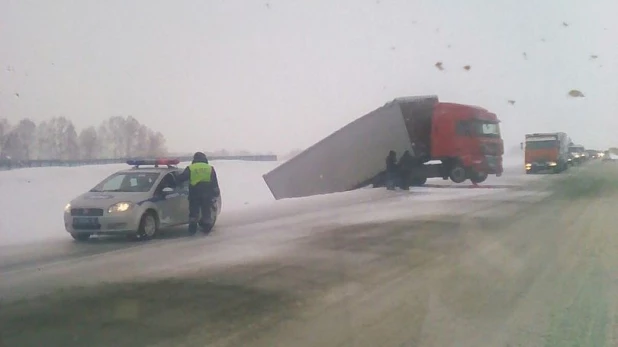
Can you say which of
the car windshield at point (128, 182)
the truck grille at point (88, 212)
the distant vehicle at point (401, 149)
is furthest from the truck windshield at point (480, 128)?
the truck grille at point (88, 212)

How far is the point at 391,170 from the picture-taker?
27422 millimetres

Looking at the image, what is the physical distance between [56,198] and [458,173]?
1773cm

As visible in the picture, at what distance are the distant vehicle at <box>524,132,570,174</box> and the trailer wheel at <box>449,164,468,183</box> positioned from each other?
17265 millimetres

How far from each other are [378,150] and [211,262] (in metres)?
18.3

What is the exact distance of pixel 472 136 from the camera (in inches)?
1137

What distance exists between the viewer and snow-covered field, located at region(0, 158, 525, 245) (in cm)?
1505

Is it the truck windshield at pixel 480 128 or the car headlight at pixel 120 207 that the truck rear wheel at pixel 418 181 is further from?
the car headlight at pixel 120 207

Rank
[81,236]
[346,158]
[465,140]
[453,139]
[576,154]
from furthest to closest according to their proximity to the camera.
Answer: [576,154] < [465,140] < [453,139] < [346,158] < [81,236]

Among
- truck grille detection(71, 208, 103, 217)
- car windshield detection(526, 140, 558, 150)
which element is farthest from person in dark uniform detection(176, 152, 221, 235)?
car windshield detection(526, 140, 558, 150)

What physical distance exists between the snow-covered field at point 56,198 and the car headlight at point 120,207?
212 cm

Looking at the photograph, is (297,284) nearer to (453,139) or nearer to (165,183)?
(165,183)

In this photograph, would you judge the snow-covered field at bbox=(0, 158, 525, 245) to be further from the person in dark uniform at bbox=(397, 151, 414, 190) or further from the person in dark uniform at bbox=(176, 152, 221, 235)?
the person in dark uniform at bbox=(176, 152, 221, 235)

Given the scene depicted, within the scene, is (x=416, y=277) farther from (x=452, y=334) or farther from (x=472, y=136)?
(x=472, y=136)

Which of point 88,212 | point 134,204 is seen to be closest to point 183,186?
point 134,204
